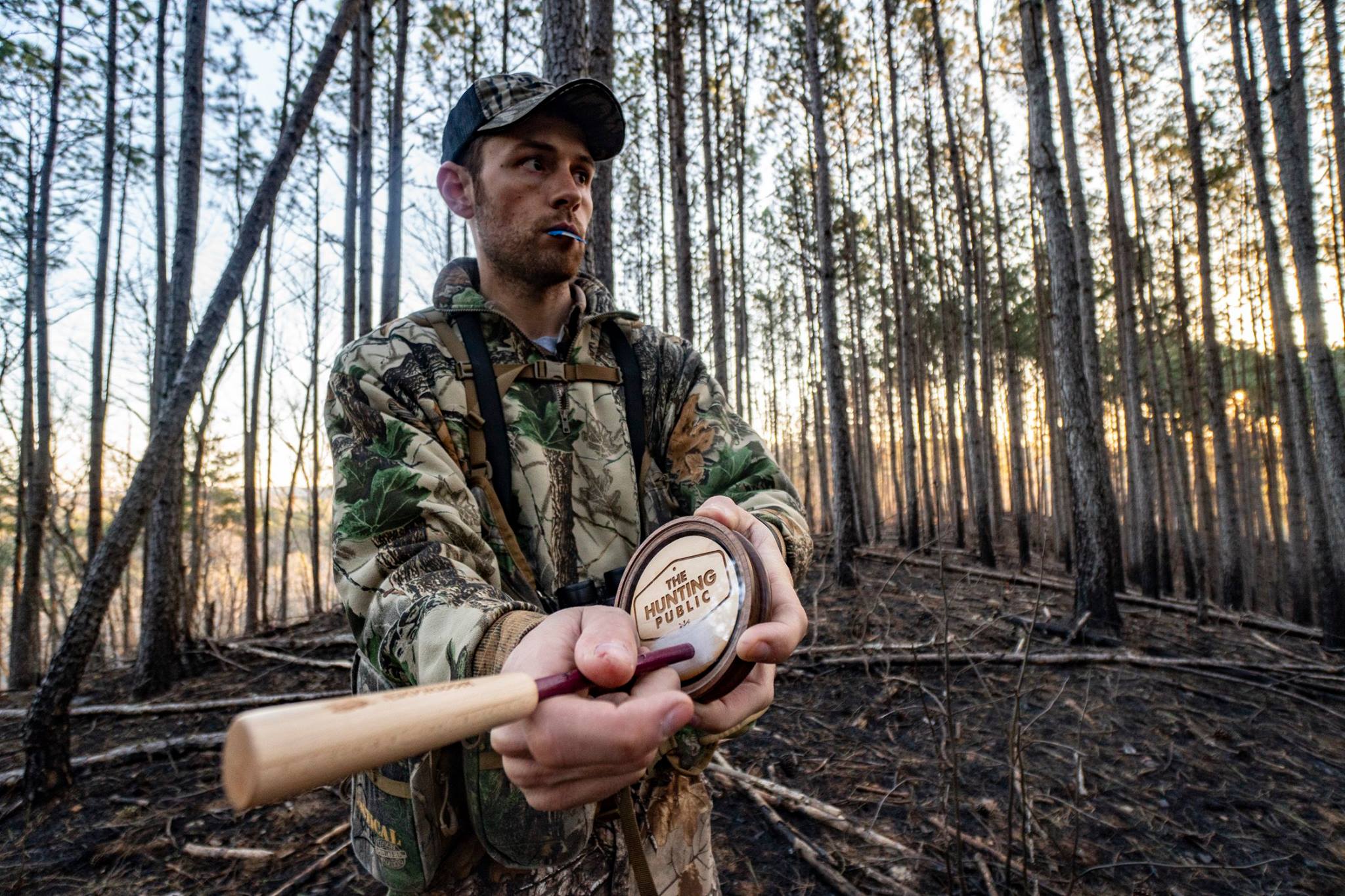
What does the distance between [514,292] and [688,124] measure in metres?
12.9

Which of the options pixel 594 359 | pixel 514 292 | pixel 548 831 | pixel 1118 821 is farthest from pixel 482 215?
pixel 1118 821

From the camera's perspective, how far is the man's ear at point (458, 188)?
1.68 meters

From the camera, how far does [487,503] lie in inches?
56.2

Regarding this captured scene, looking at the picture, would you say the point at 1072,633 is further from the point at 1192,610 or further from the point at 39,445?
the point at 39,445

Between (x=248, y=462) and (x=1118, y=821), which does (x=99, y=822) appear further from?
(x=248, y=462)

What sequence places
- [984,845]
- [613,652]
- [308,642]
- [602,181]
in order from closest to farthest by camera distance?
[613,652], [984,845], [602,181], [308,642]

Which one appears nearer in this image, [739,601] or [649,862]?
[739,601]

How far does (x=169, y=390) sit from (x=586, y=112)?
3.85 meters

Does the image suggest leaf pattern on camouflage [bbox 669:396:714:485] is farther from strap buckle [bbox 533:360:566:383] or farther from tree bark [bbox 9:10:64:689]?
tree bark [bbox 9:10:64:689]

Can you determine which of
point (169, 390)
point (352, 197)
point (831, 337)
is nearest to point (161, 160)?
point (352, 197)

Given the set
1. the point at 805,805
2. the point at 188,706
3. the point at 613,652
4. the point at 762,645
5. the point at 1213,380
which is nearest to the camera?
the point at 613,652

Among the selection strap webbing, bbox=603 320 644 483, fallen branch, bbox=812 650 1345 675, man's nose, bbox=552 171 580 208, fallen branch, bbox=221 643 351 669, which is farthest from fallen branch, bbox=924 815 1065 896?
fallen branch, bbox=221 643 351 669

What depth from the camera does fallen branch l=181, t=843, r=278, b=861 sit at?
3.02 meters

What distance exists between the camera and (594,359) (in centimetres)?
167
